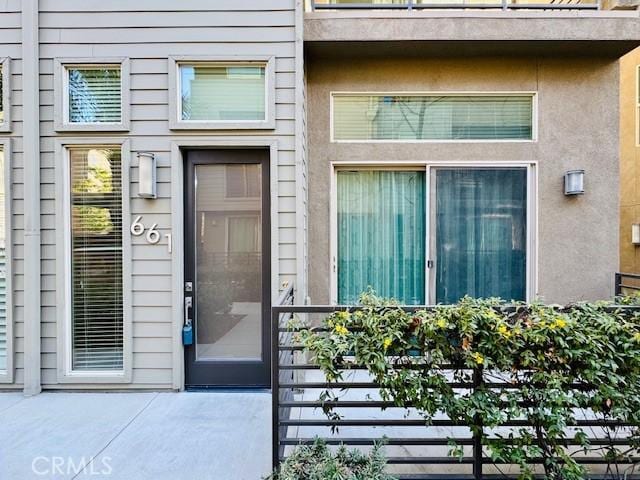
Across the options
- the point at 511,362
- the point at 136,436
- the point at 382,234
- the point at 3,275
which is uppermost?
the point at 382,234

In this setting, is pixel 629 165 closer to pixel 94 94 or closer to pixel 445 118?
pixel 445 118

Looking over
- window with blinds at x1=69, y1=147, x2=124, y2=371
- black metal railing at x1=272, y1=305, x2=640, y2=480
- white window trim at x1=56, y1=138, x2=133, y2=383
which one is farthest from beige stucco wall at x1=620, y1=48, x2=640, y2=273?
window with blinds at x1=69, y1=147, x2=124, y2=371

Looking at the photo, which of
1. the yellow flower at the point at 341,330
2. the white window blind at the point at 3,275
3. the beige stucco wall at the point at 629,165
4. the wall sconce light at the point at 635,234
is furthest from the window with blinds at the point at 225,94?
the beige stucco wall at the point at 629,165

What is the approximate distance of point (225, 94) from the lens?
3352 mm

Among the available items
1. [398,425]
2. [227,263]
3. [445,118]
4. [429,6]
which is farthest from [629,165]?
[227,263]

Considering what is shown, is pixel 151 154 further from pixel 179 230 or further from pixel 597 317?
pixel 597 317

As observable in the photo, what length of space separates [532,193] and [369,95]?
198 centimetres

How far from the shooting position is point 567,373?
1971 mm

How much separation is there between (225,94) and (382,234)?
2.07m

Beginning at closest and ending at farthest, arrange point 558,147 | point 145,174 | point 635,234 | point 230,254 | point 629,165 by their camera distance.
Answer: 1. point 145,174
2. point 230,254
3. point 558,147
4. point 635,234
5. point 629,165

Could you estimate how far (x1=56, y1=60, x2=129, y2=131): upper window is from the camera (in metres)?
3.31

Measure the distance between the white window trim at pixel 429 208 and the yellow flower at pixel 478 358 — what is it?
6.43ft

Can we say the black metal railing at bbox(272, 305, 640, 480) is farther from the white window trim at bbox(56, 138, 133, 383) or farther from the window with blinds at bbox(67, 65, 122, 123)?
the window with blinds at bbox(67, 65, 122, 123)

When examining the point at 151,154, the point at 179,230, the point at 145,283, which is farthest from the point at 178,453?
the point at 151,154
